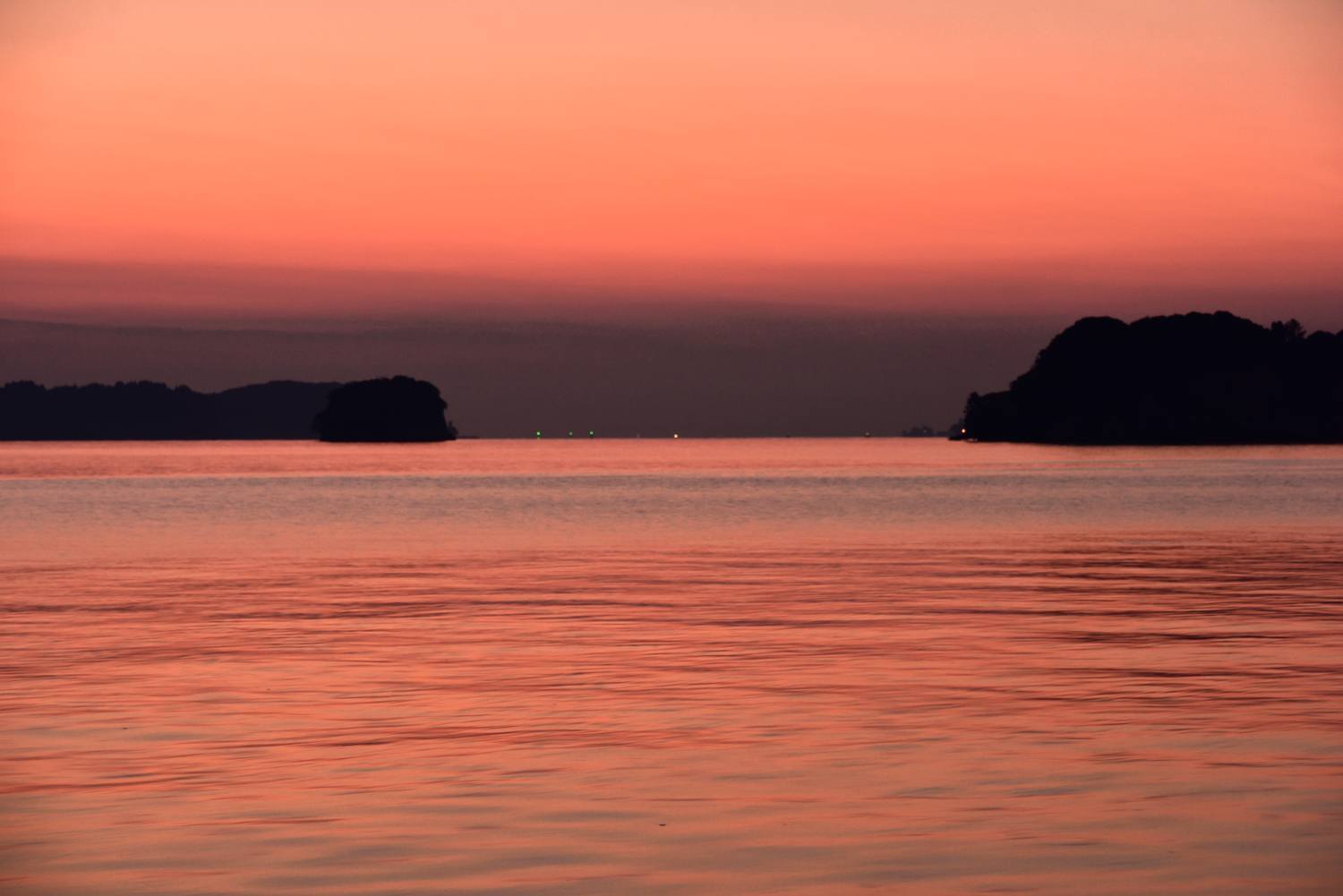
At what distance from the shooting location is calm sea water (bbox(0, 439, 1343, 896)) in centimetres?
1162

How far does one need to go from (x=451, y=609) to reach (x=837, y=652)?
30.6 feet

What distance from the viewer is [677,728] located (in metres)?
16.7

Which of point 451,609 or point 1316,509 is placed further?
point 1316,509

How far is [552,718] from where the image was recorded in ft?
56.6

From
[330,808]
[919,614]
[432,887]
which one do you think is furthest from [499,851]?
[919,614]

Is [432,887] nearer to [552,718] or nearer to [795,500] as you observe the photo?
[552,718]

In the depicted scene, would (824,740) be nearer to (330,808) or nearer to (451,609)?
(330,808)

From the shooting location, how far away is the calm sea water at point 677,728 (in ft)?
38.1

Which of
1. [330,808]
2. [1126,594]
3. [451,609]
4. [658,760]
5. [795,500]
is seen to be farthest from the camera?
[795,500]

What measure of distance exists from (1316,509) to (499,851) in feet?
220

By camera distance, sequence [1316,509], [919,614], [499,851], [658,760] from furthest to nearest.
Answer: [1316,509] < [919,614] < [658,760] < [499,851]

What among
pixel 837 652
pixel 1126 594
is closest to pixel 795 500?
pixel 1126 594

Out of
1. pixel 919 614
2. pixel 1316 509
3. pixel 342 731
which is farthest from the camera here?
pixel 1316 509

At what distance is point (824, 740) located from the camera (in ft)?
52.2
